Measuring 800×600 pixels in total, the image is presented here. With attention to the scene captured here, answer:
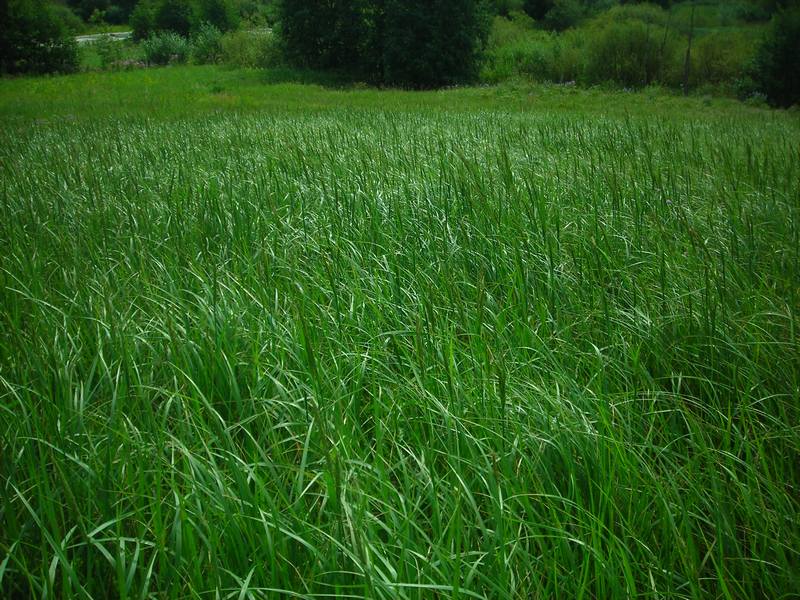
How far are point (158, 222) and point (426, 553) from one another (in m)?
2.60

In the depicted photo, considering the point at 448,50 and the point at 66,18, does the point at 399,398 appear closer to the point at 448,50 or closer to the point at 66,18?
the point at 448,50

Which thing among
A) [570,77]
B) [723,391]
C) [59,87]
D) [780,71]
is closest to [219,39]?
[59,87]

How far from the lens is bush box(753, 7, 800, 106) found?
18.8 m

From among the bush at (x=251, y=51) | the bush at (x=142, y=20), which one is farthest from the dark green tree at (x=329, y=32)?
the bush at (x=142, y=20)

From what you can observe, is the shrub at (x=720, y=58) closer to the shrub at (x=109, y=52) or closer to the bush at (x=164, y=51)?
the bush at (x=164, y=51)

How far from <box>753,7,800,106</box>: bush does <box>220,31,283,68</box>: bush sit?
65.6 ft

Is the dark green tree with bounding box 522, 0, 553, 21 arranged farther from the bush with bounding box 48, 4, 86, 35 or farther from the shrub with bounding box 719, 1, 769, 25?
the bush with bounding box 48, 4, 86, 35

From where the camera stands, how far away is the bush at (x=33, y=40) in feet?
74.1

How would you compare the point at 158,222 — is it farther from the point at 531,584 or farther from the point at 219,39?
the point at 219,39

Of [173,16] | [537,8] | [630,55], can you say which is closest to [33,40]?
[173,16]

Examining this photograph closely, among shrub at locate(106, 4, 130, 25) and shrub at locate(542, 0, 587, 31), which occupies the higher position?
shrub at locate(106, 4, 130, 25)

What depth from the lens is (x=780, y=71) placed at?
19.3 metres

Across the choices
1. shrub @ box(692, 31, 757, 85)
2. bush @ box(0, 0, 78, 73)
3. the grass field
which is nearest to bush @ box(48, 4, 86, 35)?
bush @ box(0, 0, 78, 73)

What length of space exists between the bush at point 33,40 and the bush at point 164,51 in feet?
15.9
